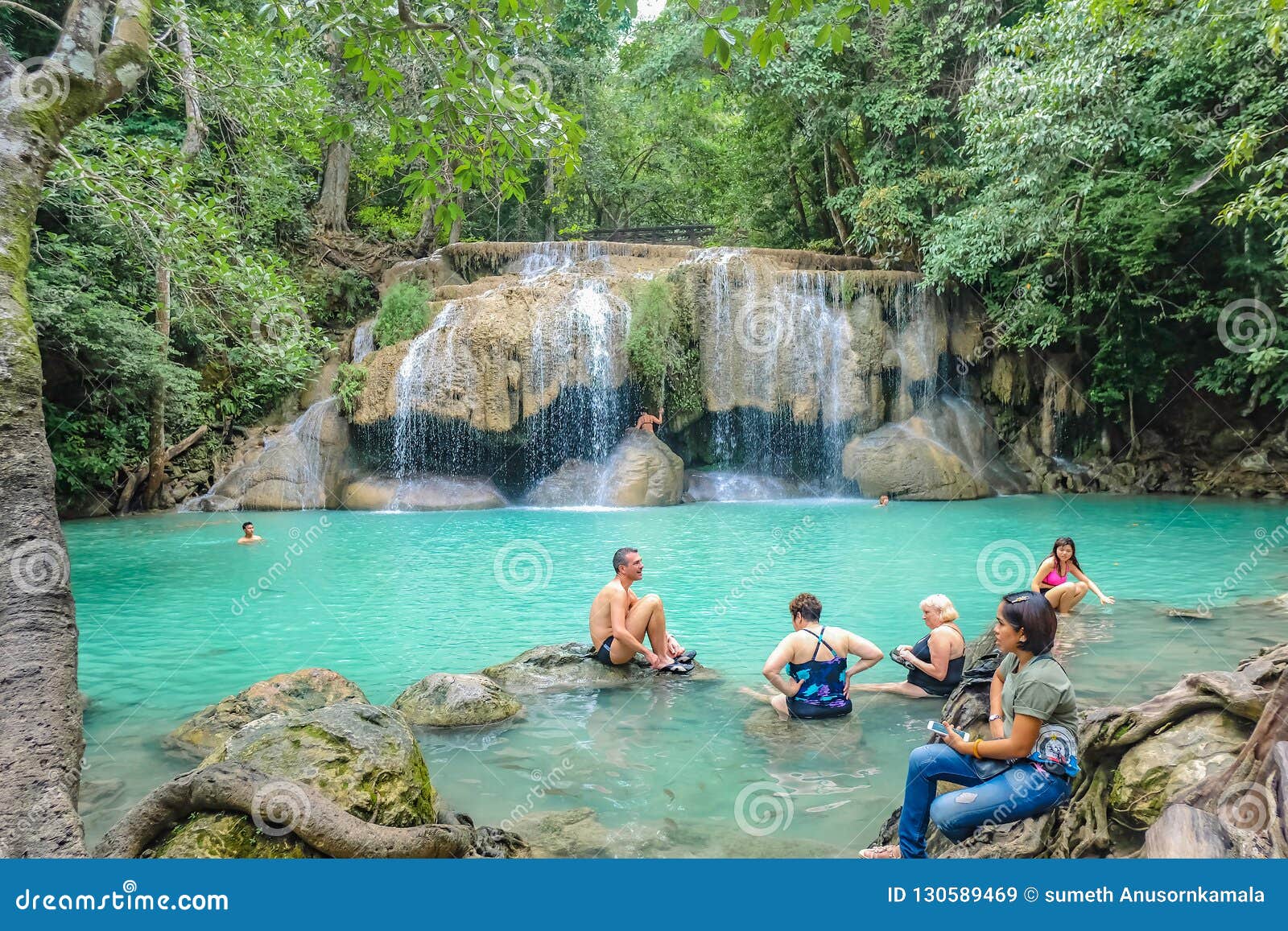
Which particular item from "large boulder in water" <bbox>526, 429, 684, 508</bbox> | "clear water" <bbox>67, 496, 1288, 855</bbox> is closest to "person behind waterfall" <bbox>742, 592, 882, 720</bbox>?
"clear water" <bbox>67, 496, 1288, 855</bbox>

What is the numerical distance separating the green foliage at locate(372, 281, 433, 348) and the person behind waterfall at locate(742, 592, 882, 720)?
Result: 15099 mm

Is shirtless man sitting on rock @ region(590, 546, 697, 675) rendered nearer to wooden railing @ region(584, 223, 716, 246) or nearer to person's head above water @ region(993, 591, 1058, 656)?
person's head above water @ region(993, 591, 1058, 656)

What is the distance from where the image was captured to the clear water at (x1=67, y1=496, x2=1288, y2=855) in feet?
15.4

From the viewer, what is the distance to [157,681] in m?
6.76

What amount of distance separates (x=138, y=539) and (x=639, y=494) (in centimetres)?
875

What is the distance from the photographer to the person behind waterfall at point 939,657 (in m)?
5.99

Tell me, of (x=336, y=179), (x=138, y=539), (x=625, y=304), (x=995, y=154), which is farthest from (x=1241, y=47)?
(x=336, y=179)
